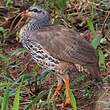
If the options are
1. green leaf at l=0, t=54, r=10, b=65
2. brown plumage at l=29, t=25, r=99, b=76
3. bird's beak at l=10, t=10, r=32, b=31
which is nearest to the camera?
brown plumage at l=29, t=25, r=99, b=76

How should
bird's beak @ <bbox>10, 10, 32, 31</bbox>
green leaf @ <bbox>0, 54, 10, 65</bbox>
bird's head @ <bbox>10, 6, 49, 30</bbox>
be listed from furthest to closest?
1. green leaf @ <bbox>0, 54, 10, 65</bbox>
2. bird's beak @ <bbox>10, 10, 32, 31</bbox>
3. bird's head @ <bbox>10, 6, 49, 30</bbox>

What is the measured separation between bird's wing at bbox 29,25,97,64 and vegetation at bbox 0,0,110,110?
0.38m

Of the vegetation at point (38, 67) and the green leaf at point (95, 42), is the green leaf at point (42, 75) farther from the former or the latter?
the green leaf at point (95, 42)

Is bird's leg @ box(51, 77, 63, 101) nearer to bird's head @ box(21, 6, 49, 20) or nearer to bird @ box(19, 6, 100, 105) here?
bird @ box(19, 6, 100, 105)

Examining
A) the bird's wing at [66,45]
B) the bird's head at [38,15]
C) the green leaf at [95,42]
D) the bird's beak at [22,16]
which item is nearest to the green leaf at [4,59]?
the bird's beak at [22,16]

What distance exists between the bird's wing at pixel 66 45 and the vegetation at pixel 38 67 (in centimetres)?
38

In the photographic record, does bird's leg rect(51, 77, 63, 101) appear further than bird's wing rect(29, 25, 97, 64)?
Yes

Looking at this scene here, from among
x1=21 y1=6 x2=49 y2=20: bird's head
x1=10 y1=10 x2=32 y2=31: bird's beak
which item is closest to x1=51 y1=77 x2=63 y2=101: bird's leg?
x1=21 y1=6 x2=49 y2=20: bird's head

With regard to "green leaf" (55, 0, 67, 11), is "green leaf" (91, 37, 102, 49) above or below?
below

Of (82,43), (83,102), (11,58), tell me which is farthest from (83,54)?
(11,58)

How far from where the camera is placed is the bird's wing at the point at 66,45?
566 centimetres

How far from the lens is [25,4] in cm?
803

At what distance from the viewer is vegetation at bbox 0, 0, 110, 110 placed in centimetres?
587

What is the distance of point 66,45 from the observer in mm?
5738
